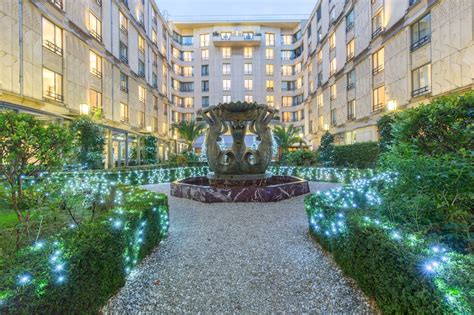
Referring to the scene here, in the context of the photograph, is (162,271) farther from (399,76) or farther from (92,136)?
(399,76)

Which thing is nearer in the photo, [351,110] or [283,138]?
[351,110]

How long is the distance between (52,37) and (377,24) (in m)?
25.3

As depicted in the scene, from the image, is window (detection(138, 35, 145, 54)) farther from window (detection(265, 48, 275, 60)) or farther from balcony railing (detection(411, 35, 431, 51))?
balcony railing (detection(411, 35, 431, 51))

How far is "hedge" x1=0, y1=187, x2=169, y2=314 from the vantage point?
179 centimetres

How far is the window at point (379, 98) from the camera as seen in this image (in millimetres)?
19062

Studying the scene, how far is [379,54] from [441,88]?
313 inches

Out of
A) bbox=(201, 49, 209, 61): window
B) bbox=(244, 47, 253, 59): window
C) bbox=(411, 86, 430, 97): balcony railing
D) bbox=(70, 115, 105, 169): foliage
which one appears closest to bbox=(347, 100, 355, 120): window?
bbox=(411, 86, 430, 97): balcony railing

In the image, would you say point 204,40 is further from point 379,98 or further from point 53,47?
point 379,98

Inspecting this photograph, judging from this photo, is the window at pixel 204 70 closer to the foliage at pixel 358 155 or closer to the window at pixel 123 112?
the window at pixel 123 112

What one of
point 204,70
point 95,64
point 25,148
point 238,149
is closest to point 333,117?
point 238,149

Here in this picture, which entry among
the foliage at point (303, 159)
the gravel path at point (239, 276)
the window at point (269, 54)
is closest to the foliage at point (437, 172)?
the gravel path at point (239, 276)

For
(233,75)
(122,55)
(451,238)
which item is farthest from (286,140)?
(233,75)

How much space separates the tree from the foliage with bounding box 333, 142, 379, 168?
14.4 meters

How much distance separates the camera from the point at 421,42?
1511cm
